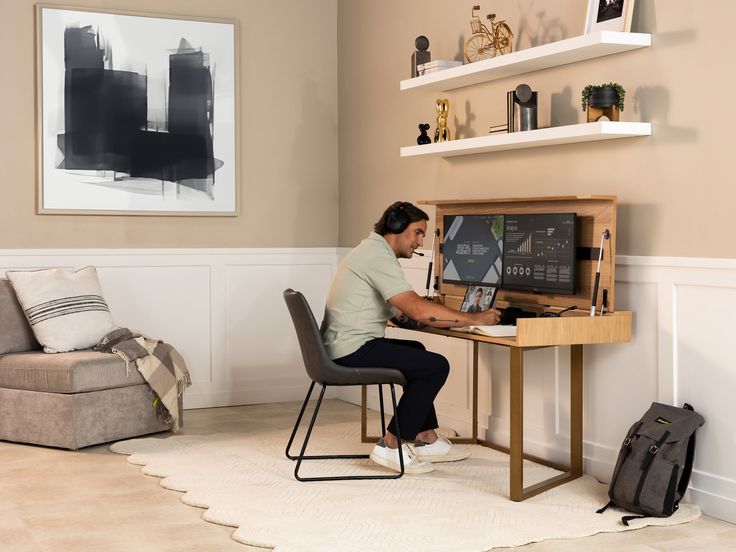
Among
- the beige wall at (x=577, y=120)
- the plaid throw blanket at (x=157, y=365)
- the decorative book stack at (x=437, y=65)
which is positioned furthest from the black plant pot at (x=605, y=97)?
the plaid throw blanket at (x=157, y=365)

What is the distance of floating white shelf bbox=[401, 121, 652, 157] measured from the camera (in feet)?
12.2

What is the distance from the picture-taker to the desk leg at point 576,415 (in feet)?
13.1

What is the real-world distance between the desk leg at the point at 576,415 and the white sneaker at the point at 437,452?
0.53m

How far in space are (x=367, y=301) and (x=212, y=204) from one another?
195cm

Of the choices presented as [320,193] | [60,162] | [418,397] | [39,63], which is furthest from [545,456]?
[39,63]

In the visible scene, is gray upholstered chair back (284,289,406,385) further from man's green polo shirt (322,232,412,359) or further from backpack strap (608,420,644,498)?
backpack strap (608,420,644,498)

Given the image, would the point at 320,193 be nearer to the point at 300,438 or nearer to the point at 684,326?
the point at 300,438

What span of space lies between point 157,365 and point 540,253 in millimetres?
1984

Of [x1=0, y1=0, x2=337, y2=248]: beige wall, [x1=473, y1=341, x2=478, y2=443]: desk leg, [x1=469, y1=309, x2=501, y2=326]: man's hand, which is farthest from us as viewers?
[x1=0, y1=0, x2=337, y2=248]: beige wall

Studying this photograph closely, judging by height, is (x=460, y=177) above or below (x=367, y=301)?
above

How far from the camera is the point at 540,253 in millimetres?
4031

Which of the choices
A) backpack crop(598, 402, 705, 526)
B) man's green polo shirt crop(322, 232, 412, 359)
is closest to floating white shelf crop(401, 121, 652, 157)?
man's green polo shirt crop(322, 232, 412, 359)

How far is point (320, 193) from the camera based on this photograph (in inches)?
241

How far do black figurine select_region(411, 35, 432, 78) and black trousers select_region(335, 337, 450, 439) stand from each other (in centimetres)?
155
